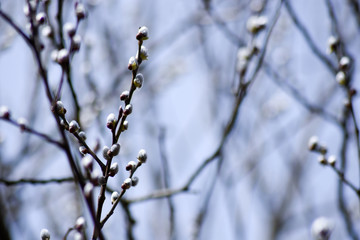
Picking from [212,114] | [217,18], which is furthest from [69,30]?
[212,114]

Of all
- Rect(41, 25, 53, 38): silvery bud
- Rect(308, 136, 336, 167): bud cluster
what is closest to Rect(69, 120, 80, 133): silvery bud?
Rect(41, 25, 53, 38): silvery bud

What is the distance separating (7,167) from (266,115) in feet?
8.15

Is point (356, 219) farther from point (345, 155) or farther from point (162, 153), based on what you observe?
point (162, 153)

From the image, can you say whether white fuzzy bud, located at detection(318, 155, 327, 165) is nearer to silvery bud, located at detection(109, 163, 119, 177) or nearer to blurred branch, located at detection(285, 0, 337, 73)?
blurred branch, located at detection(285, 0, 337, 73)

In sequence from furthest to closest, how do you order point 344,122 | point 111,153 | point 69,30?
point 344,122 < point 69,30 < point 111,153

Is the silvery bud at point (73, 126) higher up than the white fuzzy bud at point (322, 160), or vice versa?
the silvery bud at point (73, 126)

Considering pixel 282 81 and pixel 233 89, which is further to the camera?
pixel 282 81

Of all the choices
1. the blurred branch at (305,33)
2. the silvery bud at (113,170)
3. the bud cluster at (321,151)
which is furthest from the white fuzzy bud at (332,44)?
the silvery bud at (113,170)

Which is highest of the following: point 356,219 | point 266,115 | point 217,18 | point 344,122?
point 217,18

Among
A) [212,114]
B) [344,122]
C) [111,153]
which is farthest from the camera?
[212,114]

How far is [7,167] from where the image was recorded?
2.68m

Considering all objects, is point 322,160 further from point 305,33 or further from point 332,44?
point 305,33

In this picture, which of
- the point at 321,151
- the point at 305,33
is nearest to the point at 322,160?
the point at 321,151

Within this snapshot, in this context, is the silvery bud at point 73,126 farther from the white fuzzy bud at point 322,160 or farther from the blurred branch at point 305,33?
the blurred branch at point 305,33
